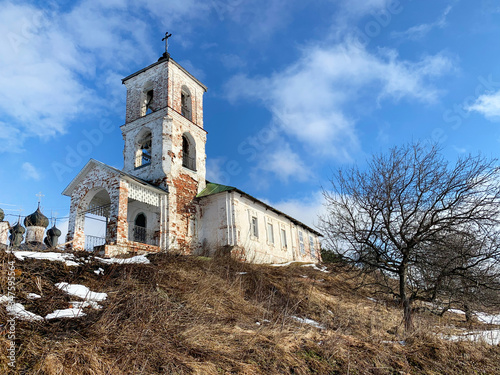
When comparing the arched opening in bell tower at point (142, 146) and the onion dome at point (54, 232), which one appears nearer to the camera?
the arched opening in bell tower at point (142, 146)

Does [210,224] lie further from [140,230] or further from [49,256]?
[49,256]

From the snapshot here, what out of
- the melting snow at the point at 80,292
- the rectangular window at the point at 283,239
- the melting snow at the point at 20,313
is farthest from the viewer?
the rectangular window at the point at 283,239

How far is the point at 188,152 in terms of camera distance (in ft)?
68.9

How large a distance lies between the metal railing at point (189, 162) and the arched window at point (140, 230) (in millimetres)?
3831

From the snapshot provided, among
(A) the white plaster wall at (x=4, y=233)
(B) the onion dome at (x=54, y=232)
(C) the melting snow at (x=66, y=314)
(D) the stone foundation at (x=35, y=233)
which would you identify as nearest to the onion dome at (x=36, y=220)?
(D) the stone foundation at (x=35, y=233)

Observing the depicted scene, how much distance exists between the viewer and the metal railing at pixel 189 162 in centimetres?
2045

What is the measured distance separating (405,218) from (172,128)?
13596 millimetres

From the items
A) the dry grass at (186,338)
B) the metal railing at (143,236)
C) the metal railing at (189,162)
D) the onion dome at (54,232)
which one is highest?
the metal railing at (189,162)

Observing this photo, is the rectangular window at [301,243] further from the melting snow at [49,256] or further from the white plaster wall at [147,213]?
the melting snow at [49,256]

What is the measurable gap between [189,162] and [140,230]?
4904 millimetres

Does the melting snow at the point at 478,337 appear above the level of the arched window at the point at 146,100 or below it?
below

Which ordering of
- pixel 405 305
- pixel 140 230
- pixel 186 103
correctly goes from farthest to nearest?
pixel 186 103, pixel 140 230, pixel 405 305

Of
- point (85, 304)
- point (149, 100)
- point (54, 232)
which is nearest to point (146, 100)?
point (149, 100)

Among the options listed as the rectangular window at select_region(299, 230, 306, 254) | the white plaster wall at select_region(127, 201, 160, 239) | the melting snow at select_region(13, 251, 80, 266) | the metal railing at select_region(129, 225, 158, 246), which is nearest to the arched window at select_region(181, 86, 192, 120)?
the white plaster wall at select_region(127, 201, 160, 239)
